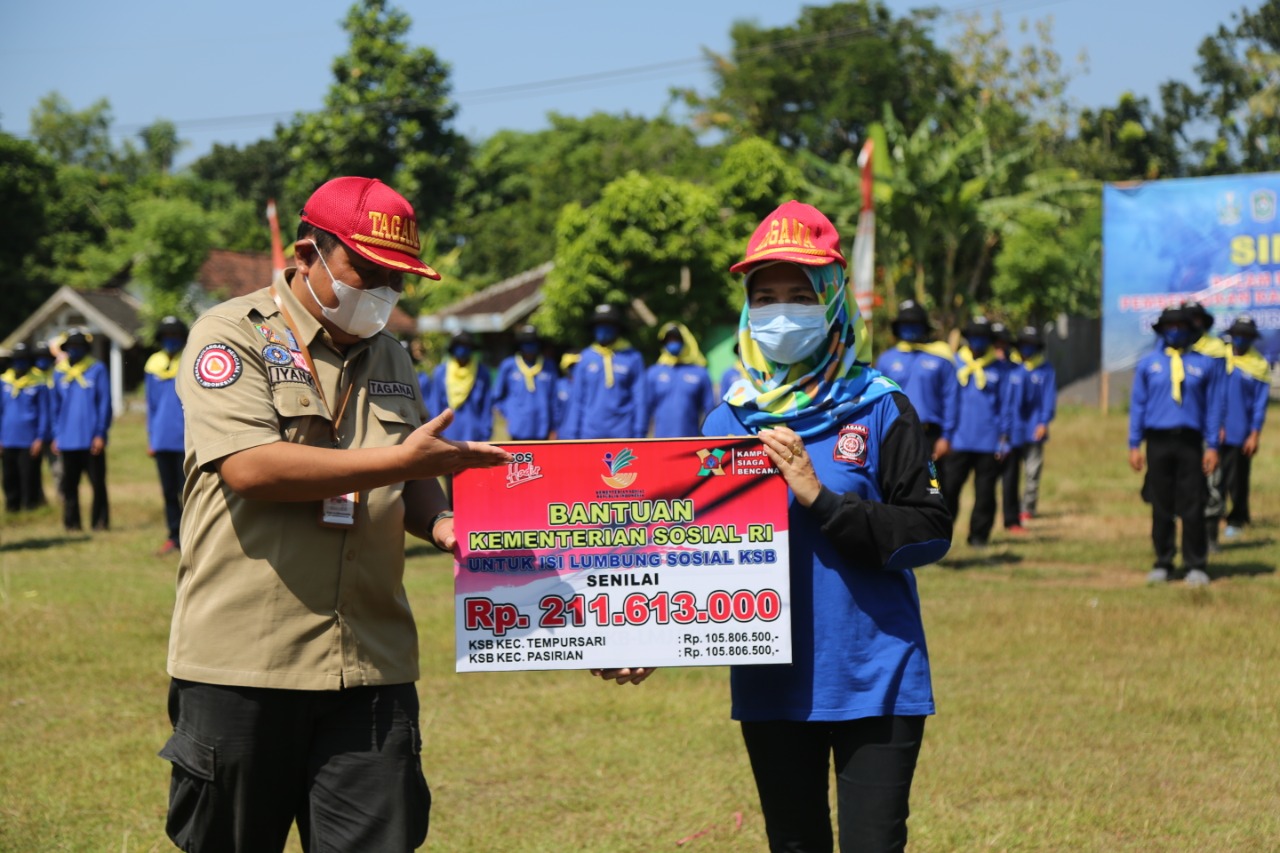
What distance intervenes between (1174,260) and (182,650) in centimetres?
2936

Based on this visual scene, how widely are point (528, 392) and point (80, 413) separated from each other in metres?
5.22

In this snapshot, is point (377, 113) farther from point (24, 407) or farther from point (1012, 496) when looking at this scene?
point (1012, 496)

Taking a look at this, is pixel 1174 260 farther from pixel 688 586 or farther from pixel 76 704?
pixel 688 586

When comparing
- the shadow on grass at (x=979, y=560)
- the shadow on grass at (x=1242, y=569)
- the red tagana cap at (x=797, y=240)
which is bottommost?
the shadow on grass at (x=979, y=560)

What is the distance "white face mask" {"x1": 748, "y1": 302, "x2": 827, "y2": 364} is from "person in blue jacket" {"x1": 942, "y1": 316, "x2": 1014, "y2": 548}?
34.9 ft

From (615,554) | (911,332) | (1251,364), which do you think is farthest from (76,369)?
(615,554)

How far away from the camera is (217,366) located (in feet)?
11.3

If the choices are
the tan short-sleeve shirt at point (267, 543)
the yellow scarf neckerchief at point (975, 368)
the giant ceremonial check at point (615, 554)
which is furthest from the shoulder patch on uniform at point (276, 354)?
the yellow scarf neckerchief at point (975, 368)

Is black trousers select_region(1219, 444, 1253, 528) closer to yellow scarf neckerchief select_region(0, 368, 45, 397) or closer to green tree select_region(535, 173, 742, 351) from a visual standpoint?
yellow scarf neckerchief select_region(0, 368, 45, 397)

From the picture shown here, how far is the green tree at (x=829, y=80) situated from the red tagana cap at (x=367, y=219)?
4744 cm

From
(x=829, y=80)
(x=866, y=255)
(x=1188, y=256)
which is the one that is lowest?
(x=866, y=255)

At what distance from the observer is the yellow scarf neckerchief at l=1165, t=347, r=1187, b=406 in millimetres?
11566

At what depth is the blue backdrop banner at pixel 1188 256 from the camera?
28.8 metres

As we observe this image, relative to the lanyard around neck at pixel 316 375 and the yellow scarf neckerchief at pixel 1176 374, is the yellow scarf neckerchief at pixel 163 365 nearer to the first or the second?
the yellow scarf neckerchief at pixel 1176 374
